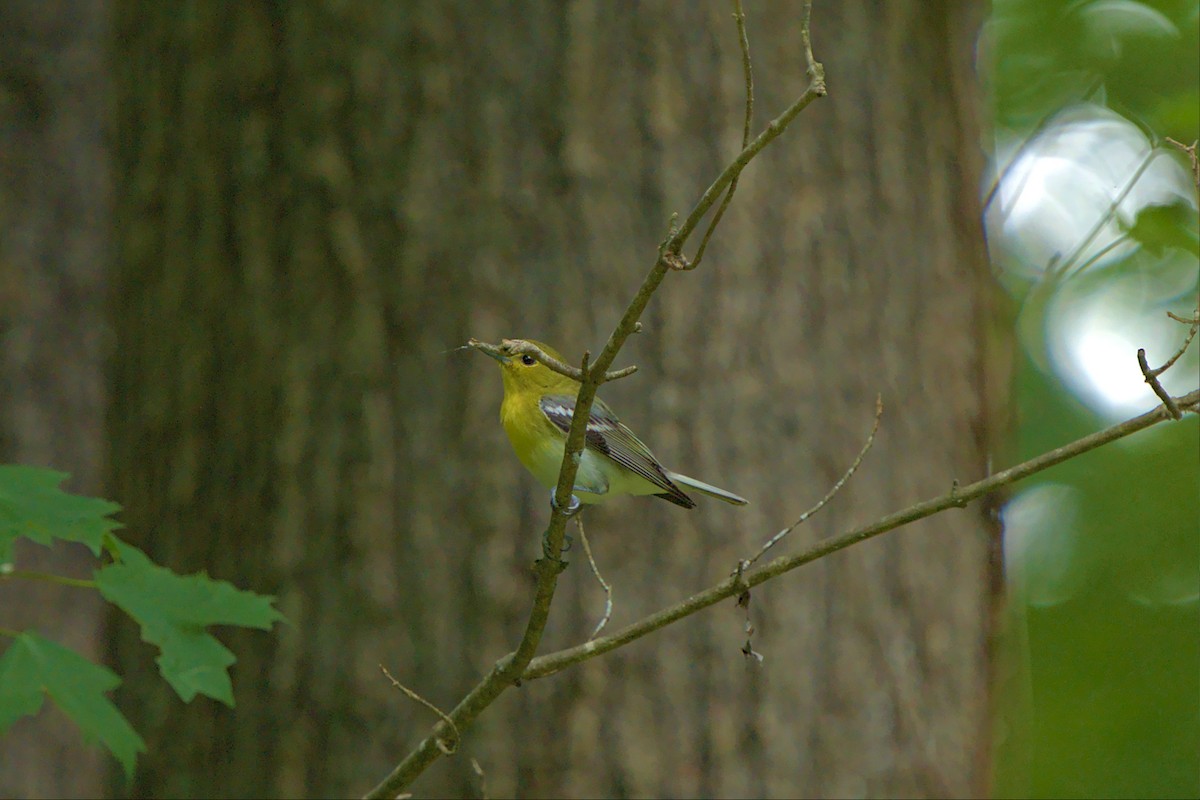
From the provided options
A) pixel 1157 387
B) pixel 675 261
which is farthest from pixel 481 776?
pixel 1157 387

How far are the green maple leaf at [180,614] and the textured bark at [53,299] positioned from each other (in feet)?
6.30

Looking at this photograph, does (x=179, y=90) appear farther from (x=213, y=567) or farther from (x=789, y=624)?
(x=789, y=624)

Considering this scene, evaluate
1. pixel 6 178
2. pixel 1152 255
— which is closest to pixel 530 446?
pixel 6 178

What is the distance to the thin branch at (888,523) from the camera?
5.22ft

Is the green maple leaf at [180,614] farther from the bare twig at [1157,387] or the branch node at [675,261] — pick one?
the bare twig at [1157,387]

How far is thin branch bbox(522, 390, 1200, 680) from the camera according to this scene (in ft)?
5.22

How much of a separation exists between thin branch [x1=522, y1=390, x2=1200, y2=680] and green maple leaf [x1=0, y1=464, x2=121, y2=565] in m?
0.73

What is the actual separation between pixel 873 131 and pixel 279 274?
1.84 meters

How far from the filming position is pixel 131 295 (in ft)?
11.6

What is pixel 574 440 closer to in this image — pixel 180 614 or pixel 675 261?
pixel 675 261

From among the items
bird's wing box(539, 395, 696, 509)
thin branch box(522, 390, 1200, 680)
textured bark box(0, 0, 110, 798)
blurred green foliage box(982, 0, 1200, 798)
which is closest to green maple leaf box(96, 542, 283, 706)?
thin branch box(522, 390, 1200, 680)

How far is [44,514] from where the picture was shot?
175cm

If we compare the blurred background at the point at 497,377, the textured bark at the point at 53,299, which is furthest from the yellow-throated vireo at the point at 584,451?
the textured bark at the point at 53,299

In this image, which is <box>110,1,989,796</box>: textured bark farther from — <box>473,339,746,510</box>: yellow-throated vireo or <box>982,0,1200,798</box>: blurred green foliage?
<box>982,0,1200,798</box>: blurred green foliage
